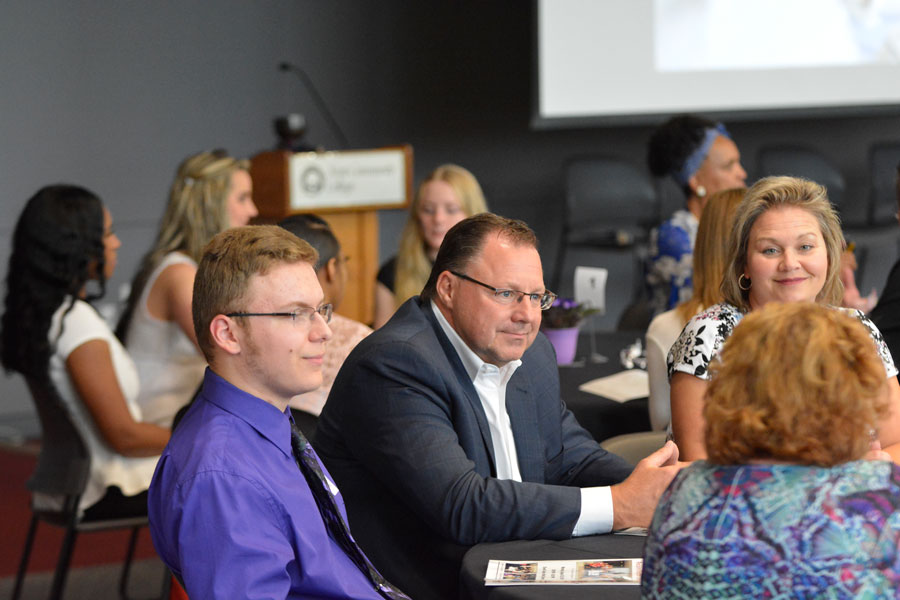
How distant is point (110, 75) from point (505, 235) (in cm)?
538

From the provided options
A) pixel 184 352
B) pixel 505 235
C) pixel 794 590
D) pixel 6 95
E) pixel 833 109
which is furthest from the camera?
pixel 833 109

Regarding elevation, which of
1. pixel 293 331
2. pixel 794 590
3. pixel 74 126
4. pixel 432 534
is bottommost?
pixel 432 534

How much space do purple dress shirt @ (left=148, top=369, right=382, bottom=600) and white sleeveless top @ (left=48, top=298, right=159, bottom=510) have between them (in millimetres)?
1746

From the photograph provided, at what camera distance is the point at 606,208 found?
7648 mm

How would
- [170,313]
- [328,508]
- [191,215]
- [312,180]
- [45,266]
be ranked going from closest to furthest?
1. [328,508]
2. [45,266]
3. [170,313]
4. [191,215]
5. [312,180]

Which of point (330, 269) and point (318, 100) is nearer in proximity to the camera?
point (330, 269)

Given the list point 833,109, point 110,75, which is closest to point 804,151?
point 833,109

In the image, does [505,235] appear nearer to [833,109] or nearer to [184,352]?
[184,352]

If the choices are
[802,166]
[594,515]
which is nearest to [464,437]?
[594,515]

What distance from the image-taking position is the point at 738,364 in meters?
1.40

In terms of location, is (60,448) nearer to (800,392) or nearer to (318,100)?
(800,392)

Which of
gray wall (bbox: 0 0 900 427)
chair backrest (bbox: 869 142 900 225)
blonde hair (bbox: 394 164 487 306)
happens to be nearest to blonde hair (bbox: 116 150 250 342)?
blonde hair (bbox: 394 164 487 306)

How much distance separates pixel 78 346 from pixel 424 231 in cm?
161

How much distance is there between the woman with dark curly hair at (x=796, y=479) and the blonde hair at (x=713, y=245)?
163cm
